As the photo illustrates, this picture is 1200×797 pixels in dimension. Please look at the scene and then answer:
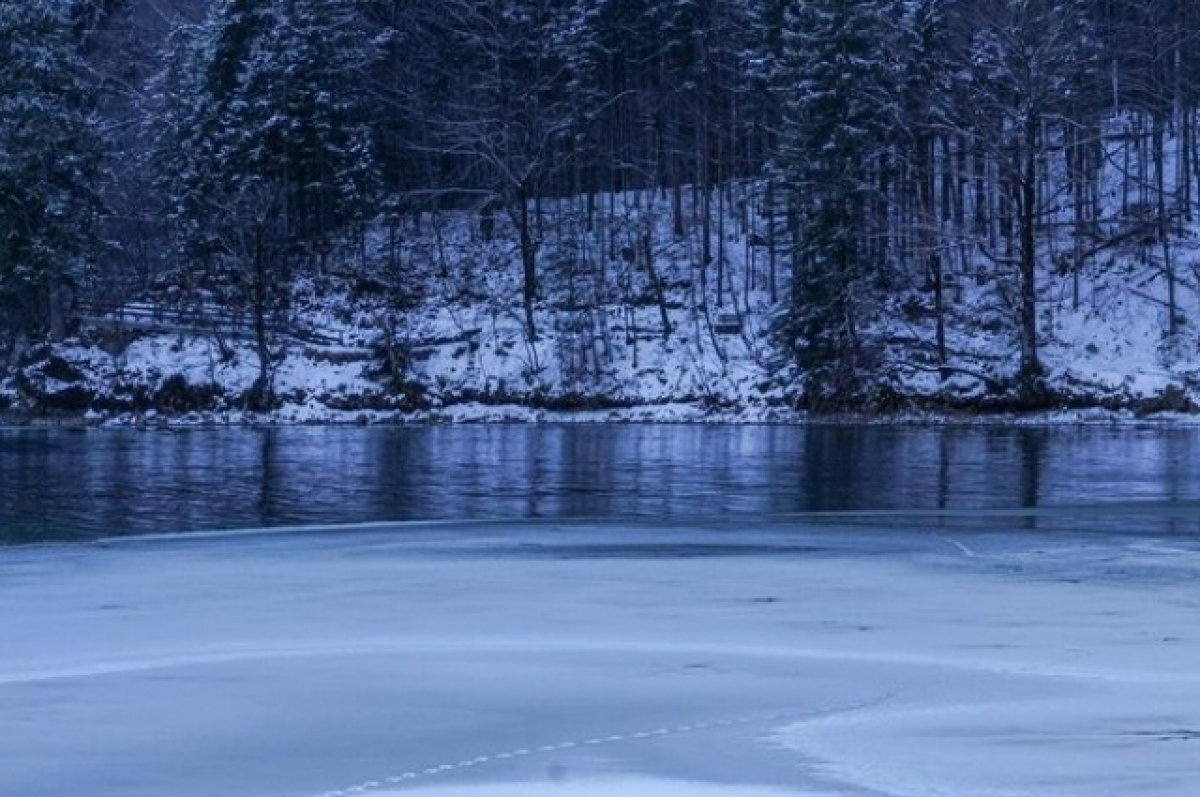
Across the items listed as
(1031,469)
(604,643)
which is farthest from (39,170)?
(604,643)

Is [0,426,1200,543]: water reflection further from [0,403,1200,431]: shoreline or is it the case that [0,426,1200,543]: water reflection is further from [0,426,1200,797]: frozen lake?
[0,403,1200,431]: shoreline

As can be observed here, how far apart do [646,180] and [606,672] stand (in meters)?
53.7

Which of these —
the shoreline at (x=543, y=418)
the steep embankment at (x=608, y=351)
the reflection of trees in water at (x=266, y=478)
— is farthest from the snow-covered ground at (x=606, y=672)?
the steep embankment at (x=608, y=351)

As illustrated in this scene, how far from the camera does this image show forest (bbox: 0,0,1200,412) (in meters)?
44.7

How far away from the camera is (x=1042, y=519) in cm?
1783

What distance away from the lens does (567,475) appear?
996 inches

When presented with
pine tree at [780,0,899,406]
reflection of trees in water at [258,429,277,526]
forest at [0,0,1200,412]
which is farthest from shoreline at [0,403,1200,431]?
reflection of trees in water at [258,429,277,526]

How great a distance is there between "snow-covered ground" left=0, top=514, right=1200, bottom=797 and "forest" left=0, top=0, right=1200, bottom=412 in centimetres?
3002

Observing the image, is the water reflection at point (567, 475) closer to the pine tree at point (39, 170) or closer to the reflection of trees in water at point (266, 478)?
the reflection of trees in water at point (266, 478)

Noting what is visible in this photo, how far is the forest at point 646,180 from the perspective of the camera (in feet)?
147

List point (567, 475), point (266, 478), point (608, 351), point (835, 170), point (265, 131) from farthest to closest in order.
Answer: point (265, 131)
point (608, 351)
point (835, 170)
point (567, 475)
point (266, 478)

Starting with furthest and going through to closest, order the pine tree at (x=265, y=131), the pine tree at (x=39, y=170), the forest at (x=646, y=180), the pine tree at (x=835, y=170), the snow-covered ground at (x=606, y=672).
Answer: the pine tree at (x=265, y=131)
the pine tree at (x=39, y=170)
the forest at (x=646, y=180)
the pine tree at (x=835, y=170)
the snow-covered ground at (x=606, y=672)

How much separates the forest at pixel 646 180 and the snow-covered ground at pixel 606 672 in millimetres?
30017

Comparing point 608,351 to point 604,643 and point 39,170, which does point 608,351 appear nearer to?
point 39,170
